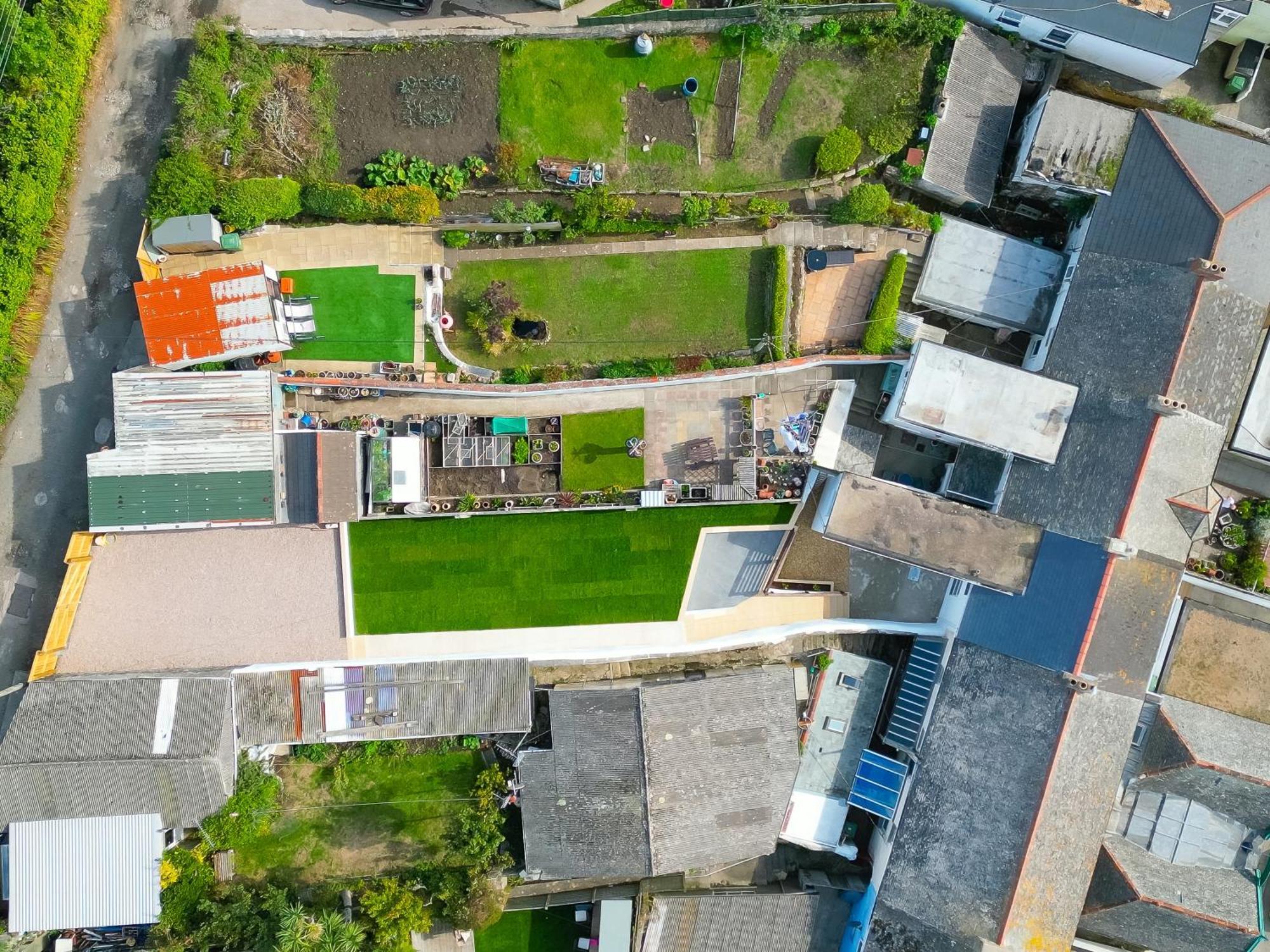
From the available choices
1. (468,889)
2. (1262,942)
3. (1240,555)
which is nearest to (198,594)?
(468,889)

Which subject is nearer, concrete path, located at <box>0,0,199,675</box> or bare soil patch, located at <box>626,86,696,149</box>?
concrete path, located at <box>0,0,199,675</box>

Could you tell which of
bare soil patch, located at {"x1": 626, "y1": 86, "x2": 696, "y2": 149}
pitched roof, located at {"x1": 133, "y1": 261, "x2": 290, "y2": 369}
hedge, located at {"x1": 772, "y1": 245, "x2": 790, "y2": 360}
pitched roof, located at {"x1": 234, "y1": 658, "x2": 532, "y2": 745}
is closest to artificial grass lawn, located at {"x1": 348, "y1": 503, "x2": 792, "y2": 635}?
pitched roof, located at {"x1": 234, "y1": 658, "x2": 532, "y2": 745}

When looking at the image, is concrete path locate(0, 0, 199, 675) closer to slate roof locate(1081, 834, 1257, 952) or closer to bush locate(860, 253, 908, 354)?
bush locate(860, 253, 908, 354)

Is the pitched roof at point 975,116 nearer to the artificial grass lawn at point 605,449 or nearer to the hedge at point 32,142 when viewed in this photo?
the artificial grass lawn at point 605,449

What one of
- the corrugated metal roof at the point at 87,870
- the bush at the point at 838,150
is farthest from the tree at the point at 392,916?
the bush at the point at 838,150

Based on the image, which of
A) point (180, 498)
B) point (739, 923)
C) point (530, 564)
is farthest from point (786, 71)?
point (739, 923)

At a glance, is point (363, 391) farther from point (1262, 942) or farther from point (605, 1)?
point (1262, 942)
